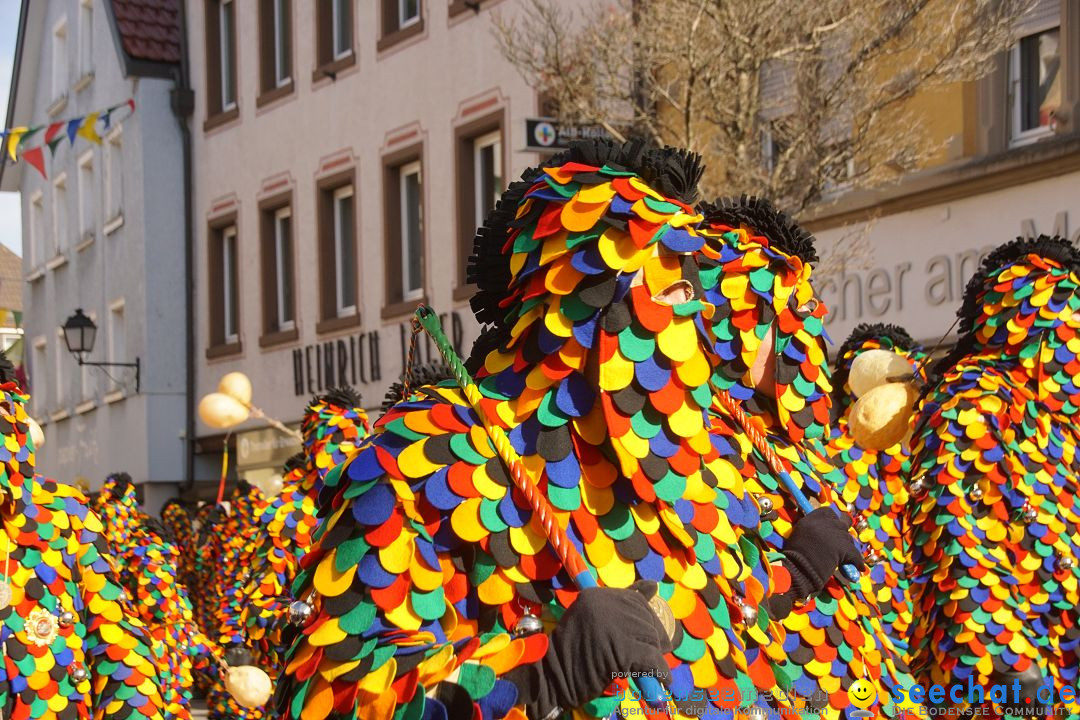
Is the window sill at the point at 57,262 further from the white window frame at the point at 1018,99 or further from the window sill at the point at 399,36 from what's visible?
the white window frame at the point at 1018,99

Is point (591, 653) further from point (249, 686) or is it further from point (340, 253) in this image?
point (340, 253)

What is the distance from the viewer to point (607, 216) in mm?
2762

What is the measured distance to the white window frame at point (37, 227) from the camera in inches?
1172

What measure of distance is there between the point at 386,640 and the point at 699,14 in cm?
869

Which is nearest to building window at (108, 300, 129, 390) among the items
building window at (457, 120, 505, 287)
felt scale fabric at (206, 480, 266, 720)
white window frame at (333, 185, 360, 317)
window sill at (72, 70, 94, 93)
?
window sill at (72, 70, 94, 93)

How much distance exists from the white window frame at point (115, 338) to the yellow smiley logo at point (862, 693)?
Result: 22087mm

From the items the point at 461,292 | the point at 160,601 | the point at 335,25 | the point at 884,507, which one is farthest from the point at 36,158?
the point at 884,507

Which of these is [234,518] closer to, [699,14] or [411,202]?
[699,14]

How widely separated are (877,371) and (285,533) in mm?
2885

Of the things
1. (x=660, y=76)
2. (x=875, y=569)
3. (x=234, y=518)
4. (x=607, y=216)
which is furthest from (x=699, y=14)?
(x=607, y=216)

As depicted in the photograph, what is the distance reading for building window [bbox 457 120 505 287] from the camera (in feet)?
56.8

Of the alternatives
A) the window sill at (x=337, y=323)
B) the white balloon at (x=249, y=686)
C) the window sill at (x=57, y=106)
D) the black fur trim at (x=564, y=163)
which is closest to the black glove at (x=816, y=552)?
the black fur trim at (x=564, y=163)

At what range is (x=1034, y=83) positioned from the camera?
11922mm

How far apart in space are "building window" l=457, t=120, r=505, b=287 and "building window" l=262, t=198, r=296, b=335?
4.62 metres
